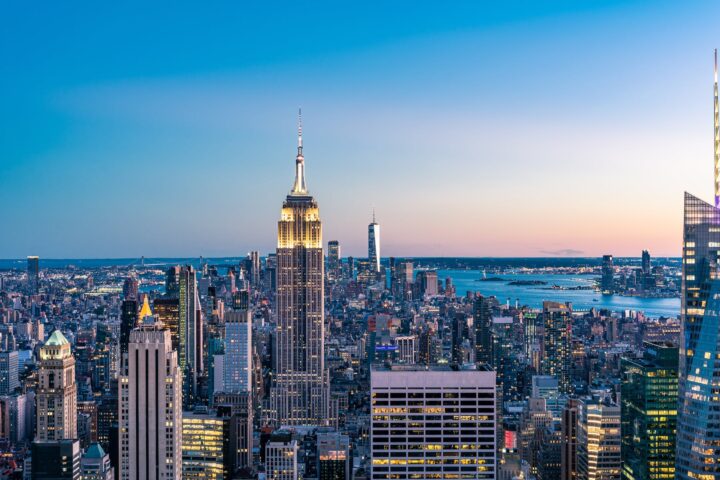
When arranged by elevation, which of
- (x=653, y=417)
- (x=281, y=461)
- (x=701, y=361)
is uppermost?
(x=701, y=361)

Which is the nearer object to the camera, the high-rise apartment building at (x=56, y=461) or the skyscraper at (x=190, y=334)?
the high-rise apartment building at (x=56, y=461)

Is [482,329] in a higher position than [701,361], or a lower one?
lower

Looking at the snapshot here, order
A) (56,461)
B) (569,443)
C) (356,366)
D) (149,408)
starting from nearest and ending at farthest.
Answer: (149,408) → (56,461) → (569,443) → (356,366)

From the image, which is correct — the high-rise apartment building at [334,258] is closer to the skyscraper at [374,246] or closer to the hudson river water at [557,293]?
the skyscraper at [374,246]

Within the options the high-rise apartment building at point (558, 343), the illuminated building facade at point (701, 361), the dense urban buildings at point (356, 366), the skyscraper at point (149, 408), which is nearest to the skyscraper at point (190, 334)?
the dense urban buildings at point (356, 366)

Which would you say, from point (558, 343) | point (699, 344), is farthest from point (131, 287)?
point (699, 344)

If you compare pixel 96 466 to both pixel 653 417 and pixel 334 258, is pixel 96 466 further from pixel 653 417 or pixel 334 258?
pixel 334 258

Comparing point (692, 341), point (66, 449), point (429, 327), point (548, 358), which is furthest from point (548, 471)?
point (429, 327)
